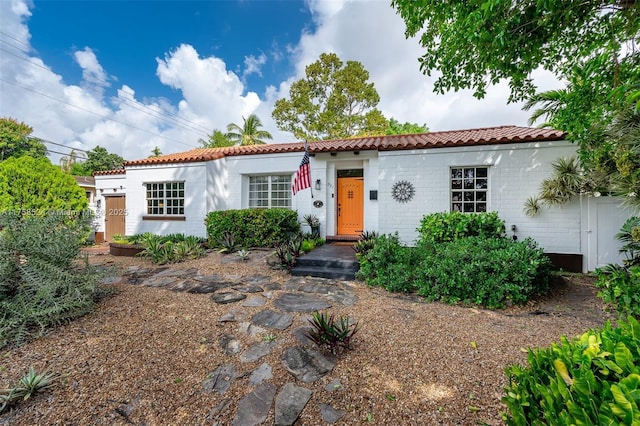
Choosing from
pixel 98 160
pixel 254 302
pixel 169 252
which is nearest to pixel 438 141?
pixel 254 302

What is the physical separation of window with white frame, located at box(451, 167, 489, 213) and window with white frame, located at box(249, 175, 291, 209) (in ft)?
18.7

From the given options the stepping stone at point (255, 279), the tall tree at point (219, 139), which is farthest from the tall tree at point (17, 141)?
the stepping stone at point (255, 279)

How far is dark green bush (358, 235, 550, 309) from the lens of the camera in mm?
4195

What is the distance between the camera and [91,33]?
9.90 metres

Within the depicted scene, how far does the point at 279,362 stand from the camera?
2701 mm

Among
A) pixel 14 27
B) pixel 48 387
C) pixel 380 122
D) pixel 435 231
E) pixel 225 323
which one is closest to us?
pixel 48 387

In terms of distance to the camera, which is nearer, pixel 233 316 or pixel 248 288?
pixel 233 316

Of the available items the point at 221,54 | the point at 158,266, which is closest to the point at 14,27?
the point at 221,54

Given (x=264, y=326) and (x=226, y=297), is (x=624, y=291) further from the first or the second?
(x=226, y=297)

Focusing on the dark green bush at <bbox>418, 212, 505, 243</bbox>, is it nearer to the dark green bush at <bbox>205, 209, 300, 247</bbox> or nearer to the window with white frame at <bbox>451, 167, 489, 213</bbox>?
the window with white frame at <bbox>451, 167, 489, 213</bbox>

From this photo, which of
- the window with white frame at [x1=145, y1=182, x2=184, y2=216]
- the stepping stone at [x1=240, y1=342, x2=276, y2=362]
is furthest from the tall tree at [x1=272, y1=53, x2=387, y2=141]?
the stepping stone at [x1=240, y1=342, x2=276, y2=362]

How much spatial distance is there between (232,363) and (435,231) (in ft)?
18.8

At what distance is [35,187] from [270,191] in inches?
242

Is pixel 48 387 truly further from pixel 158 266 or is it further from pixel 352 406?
pixel 158 266
